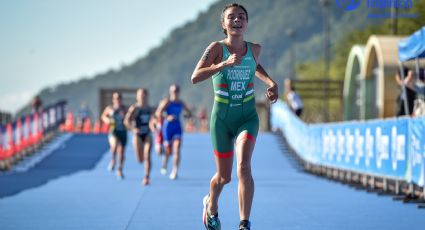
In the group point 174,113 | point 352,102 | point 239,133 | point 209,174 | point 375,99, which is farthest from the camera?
point 352,102

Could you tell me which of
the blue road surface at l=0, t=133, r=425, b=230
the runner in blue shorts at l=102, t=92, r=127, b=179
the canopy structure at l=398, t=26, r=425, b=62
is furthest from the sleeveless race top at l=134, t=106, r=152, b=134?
the canopy structure at l=398, t=26, r=425, b=62

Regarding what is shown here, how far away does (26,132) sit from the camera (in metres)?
32.8

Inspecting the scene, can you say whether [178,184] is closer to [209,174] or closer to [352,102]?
[209,174]

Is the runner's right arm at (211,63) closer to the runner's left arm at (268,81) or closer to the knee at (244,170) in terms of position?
the runner's left arm at (268,81)

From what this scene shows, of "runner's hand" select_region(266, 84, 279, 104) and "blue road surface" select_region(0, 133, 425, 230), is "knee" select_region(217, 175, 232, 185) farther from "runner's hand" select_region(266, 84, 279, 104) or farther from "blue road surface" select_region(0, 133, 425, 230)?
"blue road surface" select_region(0, 133, 425, 230)

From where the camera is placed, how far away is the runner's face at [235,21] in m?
10.1

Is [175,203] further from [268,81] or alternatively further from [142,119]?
[142,119]

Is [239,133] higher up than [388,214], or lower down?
higher up

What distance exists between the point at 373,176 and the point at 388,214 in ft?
18.0

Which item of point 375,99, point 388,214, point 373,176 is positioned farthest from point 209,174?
point 375,99

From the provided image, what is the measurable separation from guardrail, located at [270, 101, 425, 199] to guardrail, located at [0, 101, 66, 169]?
8186 millimetres

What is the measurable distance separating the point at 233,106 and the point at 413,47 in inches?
335

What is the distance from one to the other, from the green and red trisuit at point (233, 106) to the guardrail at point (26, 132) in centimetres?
1788

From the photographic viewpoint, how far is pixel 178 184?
22328 mm
